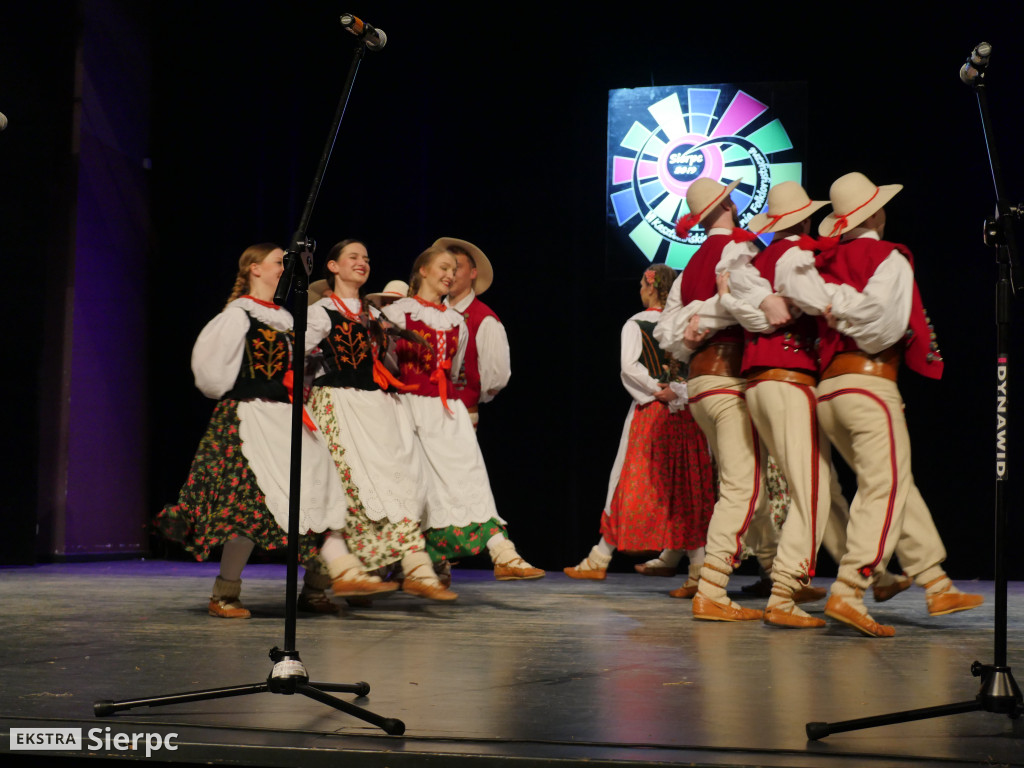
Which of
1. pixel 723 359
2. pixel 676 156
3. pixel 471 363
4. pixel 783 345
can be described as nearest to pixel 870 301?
pixel 783 345

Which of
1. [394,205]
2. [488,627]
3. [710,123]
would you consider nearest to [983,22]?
[710,123]

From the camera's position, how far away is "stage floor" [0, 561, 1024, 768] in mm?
1908

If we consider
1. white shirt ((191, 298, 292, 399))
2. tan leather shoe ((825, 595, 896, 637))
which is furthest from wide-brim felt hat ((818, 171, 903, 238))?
white shirt ((191, 298, 292, 399))

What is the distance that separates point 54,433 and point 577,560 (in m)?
3.27

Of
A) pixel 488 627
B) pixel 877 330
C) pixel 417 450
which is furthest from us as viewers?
pixel 417 450

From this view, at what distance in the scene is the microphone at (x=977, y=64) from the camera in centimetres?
227

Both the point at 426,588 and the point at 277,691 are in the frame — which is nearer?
the point at 277,691

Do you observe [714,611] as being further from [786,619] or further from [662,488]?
[662,488]

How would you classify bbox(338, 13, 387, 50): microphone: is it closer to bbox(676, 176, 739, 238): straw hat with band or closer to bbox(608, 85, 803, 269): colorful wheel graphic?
bbox(676, 176, 739, 238): straw hat with band

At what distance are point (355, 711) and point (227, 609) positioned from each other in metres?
2.05

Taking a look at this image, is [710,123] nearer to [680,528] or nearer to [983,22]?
[983,22]

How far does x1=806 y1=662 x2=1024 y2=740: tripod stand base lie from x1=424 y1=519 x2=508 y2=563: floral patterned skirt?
8.53 ft

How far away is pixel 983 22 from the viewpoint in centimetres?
596

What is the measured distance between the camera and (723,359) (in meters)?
4.11
